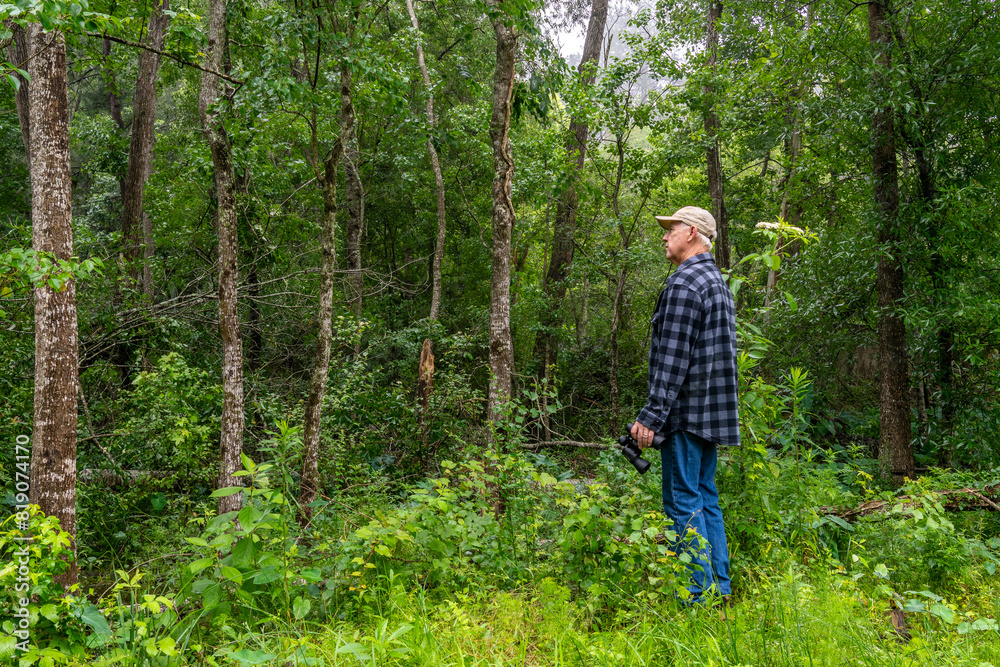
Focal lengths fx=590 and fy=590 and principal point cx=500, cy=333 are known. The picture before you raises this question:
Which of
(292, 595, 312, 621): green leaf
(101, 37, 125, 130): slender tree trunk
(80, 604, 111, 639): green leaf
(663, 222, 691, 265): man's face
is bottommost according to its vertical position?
(80, 604, 111, 639): green leaf

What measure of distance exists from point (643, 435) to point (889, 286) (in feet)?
17.4

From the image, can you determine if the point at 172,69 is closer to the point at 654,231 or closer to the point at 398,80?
the point at 398,80

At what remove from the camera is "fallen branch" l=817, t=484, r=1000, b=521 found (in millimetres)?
4023

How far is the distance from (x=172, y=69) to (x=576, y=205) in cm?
821

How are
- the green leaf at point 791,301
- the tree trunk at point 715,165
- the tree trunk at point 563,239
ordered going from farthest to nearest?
the tree trunk at point 563,239 → the tree trunk at point 715,165 → the green leaf at point 791,301

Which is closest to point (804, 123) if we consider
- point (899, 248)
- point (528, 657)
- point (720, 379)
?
point (899, 248)

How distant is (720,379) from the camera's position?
3156 mm

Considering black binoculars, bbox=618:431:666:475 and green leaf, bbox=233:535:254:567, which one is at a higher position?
black binoculars, bbox=618:431:666:475

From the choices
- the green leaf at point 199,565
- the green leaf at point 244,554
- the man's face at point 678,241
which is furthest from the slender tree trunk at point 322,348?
the man's face at point 678,241

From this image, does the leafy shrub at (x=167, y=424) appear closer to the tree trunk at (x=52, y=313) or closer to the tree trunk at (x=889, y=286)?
the tree trunk at (x=52, y=313)

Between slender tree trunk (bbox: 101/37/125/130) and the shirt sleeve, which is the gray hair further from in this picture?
slender tree trunk (bbox: 101/37/125/130)

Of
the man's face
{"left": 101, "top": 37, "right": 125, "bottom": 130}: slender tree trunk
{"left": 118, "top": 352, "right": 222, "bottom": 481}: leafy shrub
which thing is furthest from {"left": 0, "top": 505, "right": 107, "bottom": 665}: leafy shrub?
{"left": 101, "top": 37, "right": 125, "bottom": 130}: slender tree trunk

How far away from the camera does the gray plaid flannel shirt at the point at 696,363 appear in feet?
10.1

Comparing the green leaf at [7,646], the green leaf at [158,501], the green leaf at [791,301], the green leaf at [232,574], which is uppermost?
the green leaf at [791,301]
